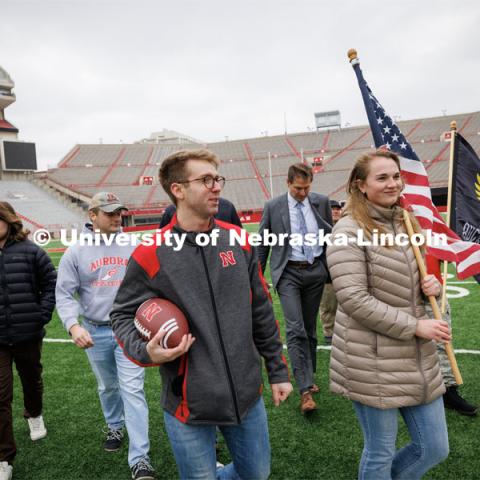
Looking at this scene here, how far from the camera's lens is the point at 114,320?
206 centimetres

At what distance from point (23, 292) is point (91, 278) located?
0.61 metres

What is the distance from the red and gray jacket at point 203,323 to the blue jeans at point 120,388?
1252mm

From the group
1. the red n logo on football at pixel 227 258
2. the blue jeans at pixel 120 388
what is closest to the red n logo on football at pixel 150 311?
the red n logo on football at pixel 227 258

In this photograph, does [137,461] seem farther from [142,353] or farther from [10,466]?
[142,353]

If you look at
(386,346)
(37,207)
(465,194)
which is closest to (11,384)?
(386,346)

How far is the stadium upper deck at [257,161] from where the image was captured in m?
48.1

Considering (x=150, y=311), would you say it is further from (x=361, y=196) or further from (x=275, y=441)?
(x=275, y=441)

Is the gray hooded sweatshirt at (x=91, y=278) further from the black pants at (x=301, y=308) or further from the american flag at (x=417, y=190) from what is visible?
the american flag at (x=417, y=190)

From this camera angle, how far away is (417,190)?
3.07 m

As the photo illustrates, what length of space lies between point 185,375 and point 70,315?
1.65m

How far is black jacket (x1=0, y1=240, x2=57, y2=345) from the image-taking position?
3.38 meters

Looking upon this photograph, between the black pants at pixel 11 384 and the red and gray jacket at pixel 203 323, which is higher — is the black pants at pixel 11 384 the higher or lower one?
the lower one

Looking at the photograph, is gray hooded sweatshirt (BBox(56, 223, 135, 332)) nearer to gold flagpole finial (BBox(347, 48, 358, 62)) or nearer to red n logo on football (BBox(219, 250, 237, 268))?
red n logo on football (BBox(219, 250, 237, 268))

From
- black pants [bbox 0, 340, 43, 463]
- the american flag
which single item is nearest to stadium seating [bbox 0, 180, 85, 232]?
black pants [bbox 0, 340, 43, 463]
